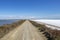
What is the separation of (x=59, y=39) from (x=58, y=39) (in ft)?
0.36

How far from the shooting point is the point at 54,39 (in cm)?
1458

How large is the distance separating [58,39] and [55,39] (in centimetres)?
32

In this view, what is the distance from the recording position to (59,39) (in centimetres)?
1431

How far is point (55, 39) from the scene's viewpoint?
47.3 ft

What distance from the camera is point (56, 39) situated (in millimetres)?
14359

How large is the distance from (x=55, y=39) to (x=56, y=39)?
11 cm

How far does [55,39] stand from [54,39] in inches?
7.2

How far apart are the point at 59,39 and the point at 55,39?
1.39 feet

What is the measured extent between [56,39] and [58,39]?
8.5 inches

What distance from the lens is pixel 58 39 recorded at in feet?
47.1
